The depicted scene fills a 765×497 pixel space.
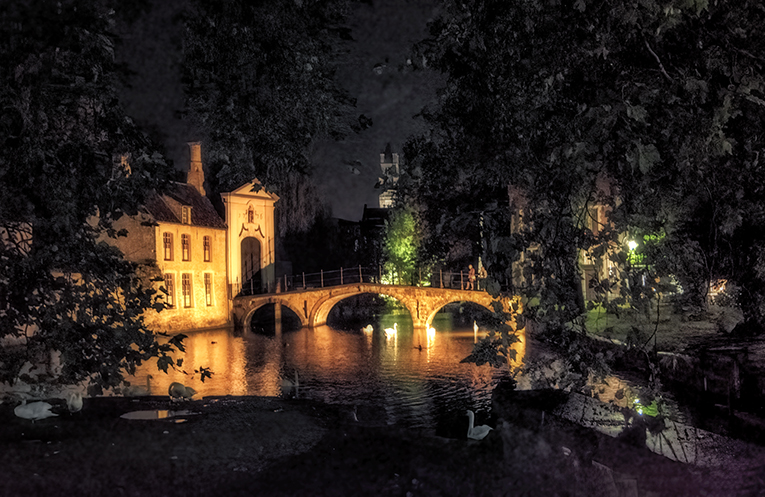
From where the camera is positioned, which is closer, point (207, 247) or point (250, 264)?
point (207, 247)

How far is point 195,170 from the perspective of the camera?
126 feet

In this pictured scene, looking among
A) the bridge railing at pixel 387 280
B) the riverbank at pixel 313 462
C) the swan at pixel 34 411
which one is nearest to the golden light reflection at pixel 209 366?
the swan at pixel 34 411

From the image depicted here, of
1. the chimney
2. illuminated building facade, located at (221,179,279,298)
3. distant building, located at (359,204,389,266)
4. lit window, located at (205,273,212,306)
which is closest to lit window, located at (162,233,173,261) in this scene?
lit window, located at (205,273,212,306)

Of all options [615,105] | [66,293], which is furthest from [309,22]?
[66,293]

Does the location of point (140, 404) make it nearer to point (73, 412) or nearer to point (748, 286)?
point (73, 412)

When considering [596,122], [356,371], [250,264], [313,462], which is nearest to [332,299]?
[250,264]

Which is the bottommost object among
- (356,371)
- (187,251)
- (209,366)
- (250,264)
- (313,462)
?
(356,371)

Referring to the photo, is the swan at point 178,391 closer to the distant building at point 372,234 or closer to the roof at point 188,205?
the roof at point 188,205

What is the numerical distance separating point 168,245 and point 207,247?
3354mm

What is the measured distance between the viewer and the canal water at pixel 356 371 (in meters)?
18.2

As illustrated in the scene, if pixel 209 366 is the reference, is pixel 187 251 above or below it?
above

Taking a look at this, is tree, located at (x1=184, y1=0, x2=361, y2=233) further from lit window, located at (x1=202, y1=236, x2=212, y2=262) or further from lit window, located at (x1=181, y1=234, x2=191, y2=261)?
lit window, located at (x1=202, y1=236, x2=212, y2=262)

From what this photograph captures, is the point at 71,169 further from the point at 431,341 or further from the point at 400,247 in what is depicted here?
the point at 400,247

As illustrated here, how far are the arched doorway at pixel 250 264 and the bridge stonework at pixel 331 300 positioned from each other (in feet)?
7.03
